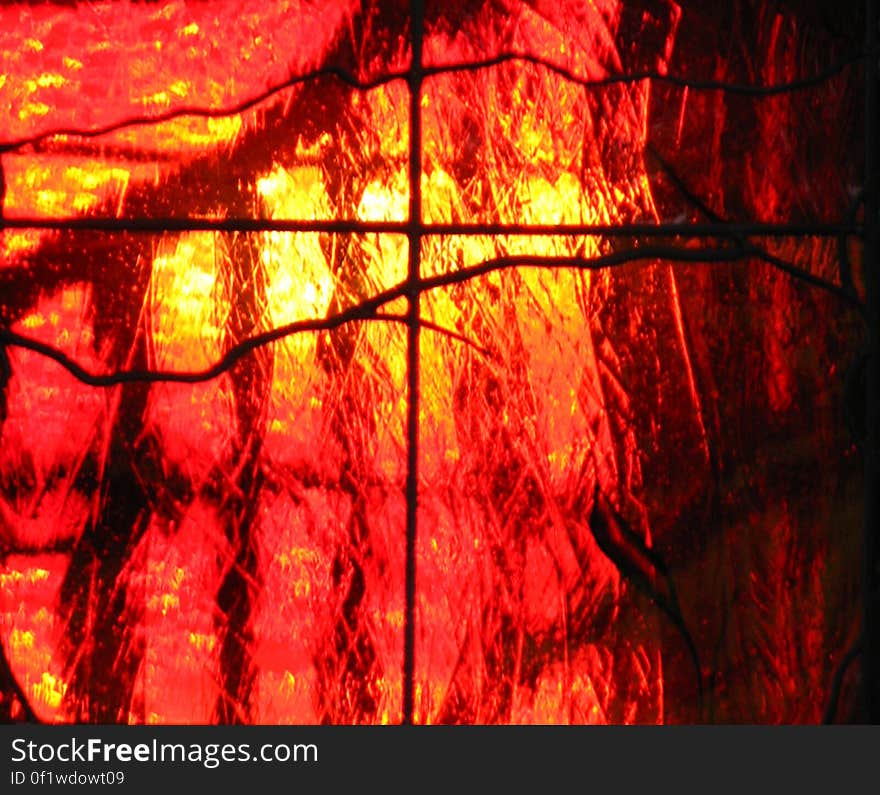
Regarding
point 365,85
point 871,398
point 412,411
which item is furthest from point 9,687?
point 871,398

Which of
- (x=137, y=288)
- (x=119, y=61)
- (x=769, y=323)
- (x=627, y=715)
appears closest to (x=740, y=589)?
(x=627, y=715)

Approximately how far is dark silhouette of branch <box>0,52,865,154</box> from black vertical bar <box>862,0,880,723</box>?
164mm

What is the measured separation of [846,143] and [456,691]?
3.36 ft

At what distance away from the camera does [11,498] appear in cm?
183

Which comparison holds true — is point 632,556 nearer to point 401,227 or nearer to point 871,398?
point 871,398

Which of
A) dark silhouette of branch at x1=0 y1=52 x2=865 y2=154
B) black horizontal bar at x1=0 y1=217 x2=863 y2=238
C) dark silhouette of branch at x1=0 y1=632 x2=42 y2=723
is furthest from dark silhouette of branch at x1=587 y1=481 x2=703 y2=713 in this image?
dark silhouette of branch at x1=0 y1=632 x2=42 y2=723

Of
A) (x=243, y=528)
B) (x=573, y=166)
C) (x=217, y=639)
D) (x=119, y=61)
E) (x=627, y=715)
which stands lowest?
Result: (x=627, y=715)

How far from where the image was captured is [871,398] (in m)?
1.87

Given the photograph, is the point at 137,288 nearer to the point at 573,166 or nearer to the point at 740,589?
the point at 573,166

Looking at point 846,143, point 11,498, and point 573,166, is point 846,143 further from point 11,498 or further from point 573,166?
point 11,498

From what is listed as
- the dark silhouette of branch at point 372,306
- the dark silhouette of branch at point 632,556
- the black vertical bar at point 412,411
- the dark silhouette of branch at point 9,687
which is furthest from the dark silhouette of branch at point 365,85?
the dark silhouette of branch at point 9,687

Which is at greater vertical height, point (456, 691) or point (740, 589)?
point (740, 589)

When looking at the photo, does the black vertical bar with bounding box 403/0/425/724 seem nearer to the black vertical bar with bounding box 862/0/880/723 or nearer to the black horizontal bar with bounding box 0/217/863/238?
the black horizontal bar with bounding box 0/217/863/238

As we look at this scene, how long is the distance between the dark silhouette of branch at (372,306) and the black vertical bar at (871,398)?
0.19 m
